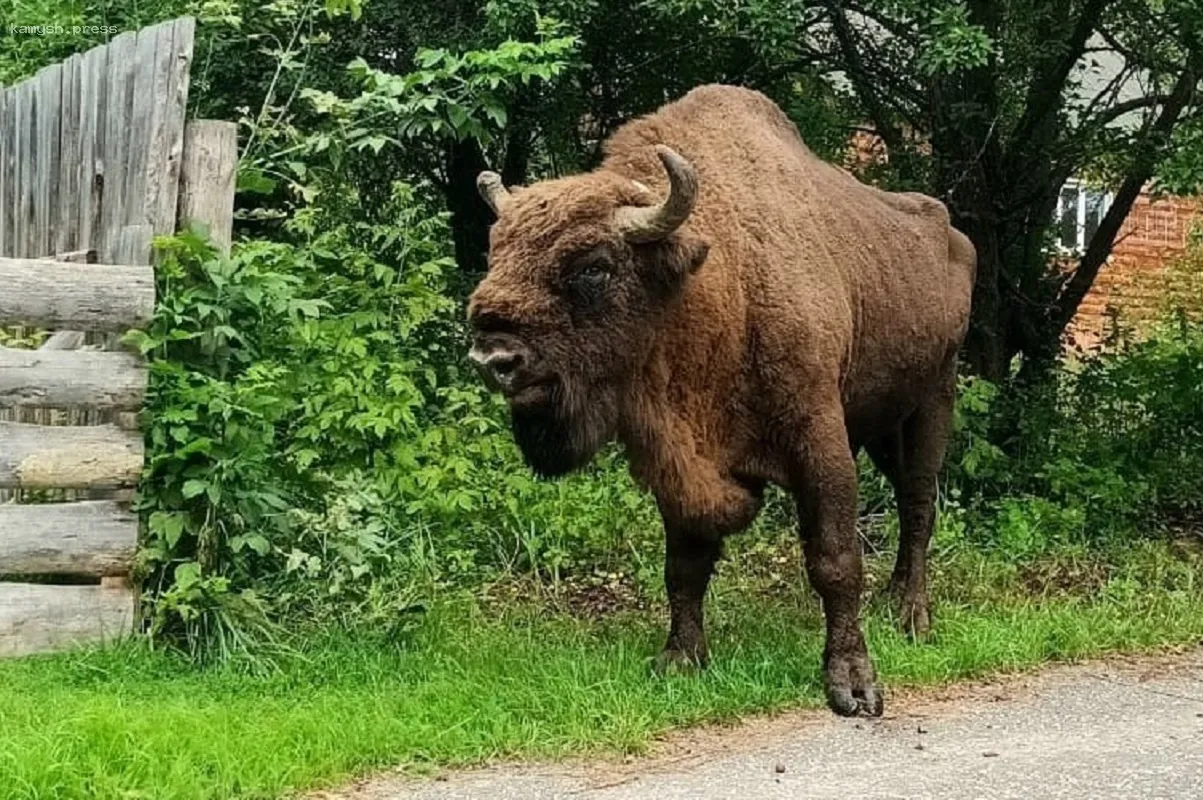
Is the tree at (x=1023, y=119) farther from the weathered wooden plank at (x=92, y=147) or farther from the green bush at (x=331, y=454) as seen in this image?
the weathered wooden plank at (x=92, y=147)

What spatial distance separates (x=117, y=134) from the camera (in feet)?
25.1

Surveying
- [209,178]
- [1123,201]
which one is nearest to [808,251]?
[209,178]

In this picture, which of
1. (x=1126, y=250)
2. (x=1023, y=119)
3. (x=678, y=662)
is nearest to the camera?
(x=678, y=662)

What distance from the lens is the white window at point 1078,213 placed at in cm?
1391

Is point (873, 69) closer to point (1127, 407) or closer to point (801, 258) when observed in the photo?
point (1127, 407)

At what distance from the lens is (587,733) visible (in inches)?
243

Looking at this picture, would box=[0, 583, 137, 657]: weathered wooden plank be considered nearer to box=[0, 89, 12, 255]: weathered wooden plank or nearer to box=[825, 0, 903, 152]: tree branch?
box=[0, 89, 12, 255]: weathered wooden plank

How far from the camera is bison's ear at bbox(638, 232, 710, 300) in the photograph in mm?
6531

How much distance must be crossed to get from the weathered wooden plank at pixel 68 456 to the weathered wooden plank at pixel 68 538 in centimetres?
12

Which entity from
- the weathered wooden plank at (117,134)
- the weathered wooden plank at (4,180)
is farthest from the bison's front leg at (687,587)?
the weathered wooden plank at (4,180)

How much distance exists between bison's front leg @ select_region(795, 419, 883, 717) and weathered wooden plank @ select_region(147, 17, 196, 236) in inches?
130

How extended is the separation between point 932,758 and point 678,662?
1514 millimetres

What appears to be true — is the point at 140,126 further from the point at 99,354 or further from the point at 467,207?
the point at 467,207

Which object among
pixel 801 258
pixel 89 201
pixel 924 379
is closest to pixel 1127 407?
pixel 924 379
